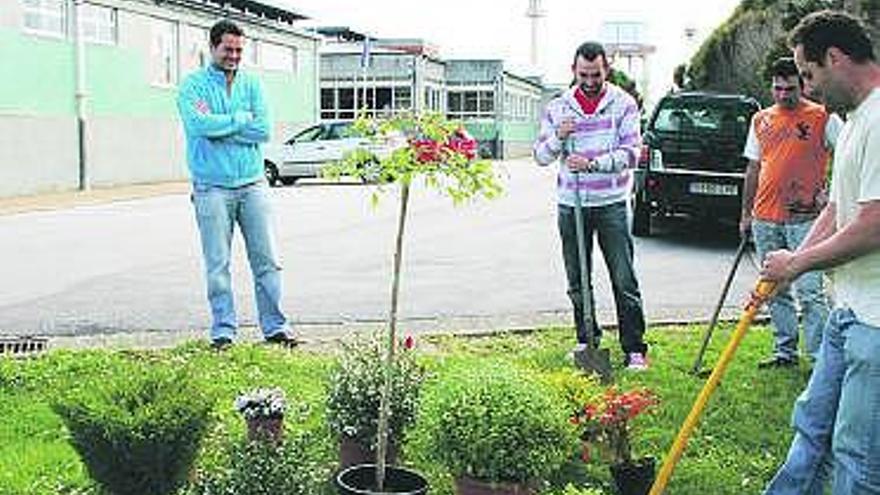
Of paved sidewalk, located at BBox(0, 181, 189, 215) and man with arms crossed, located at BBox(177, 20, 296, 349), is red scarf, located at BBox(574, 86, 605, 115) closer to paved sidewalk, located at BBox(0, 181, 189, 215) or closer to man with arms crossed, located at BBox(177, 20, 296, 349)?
man with arms crossed, located at BBox(177, 20, 296, 349)

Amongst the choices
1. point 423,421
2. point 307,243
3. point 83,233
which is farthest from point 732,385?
point 83,233

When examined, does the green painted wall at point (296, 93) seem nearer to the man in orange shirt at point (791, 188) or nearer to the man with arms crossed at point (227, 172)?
the man with arms crossed at point (227, 172)

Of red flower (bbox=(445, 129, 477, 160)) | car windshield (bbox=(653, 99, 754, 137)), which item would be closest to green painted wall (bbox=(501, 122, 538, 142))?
car windshield (bbox=(653, 99, 754, 137))

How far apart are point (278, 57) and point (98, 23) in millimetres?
11205

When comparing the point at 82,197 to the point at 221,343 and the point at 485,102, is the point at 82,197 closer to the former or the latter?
the point at 221,343

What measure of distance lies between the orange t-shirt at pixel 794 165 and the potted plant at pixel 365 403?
3.07 metres

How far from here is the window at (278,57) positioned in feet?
124

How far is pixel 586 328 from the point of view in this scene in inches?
277

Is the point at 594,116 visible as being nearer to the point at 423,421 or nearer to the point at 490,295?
the point at 423,421

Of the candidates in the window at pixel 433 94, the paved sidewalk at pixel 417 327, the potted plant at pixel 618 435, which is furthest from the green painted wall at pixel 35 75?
the window at pixel 433 94

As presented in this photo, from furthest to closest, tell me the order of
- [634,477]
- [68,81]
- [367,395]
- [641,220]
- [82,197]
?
[68,81]
[82,197]
[641,220]
[367,395]
[634,477]

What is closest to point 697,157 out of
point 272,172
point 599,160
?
point 599,160

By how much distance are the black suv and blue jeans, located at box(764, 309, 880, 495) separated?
10429mm

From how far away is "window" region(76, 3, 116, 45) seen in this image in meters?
27.4
